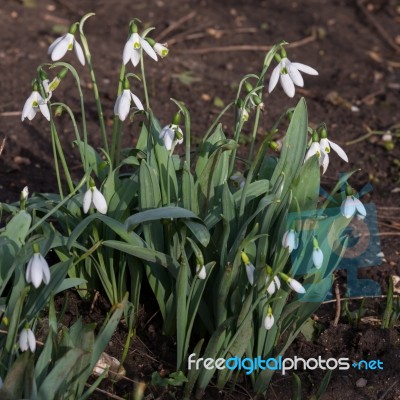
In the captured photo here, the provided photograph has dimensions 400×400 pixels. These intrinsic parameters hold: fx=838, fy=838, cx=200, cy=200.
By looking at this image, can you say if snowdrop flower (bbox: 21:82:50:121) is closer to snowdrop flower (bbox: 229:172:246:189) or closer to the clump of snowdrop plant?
the clump of snowdrop plant

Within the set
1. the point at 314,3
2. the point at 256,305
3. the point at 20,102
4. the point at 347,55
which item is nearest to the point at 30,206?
the point at 256,305

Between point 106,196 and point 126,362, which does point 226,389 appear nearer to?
point 126,362

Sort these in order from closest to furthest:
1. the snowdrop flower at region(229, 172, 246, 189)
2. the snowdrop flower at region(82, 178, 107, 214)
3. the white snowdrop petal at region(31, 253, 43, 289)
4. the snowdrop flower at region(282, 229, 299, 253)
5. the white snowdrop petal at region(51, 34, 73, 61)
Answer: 1. the white snowdrop petal at region(31, 253, 43, 289)
2. the snowdrop flower at region(282, 229, 299, 253)
3. the snowdrop flower at region(82, 178, 107, 214)
4. the white snowdrop petal at region(51, 34, 73, 61)
5. the snowdrop flower at region(229, 172, 246, 189)

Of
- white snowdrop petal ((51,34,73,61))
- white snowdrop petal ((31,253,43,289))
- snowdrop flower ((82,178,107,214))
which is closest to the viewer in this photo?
white snowdrop petal ((31,253,43,289))

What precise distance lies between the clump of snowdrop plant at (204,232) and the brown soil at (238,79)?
22 centimetres

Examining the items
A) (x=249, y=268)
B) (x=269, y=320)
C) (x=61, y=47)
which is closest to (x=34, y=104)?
(x=61, y=47)

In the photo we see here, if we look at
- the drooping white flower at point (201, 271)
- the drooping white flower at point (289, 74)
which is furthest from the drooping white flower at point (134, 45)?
the drooping white flower at point (201, 271)

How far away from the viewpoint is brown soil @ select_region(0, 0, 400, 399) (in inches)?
114

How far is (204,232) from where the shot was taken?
102 inches

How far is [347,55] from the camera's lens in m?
5.71

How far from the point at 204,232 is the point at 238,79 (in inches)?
112

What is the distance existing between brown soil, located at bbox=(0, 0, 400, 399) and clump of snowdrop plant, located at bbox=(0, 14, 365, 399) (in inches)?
8.8

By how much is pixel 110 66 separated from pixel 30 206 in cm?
265

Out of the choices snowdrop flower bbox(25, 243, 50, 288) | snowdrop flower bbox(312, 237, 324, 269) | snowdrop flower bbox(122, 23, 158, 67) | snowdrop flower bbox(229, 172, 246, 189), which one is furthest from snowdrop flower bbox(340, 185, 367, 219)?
snowdrop flower bbox(25, 243, 50, 288)
